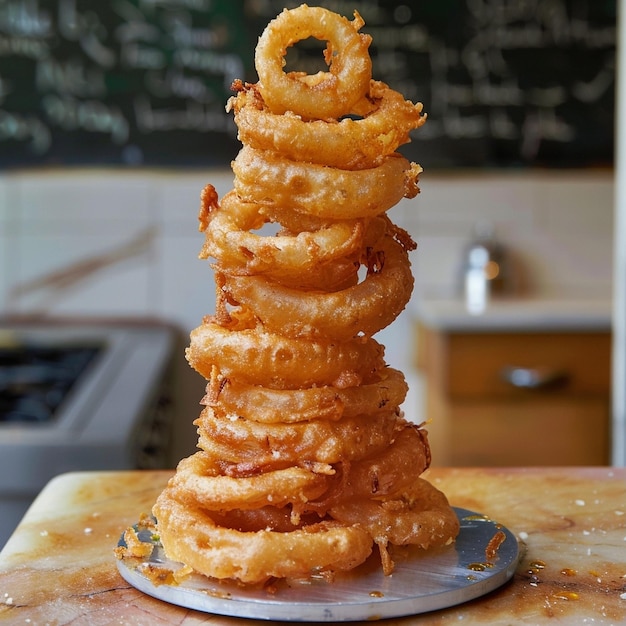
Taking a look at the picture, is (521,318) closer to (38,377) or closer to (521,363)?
(521,363)

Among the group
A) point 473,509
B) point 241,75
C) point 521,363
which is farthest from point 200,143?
point 473,509

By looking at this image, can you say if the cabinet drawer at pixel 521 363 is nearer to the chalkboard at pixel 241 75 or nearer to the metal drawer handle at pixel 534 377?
the metal drawer handle at pixel 534 377

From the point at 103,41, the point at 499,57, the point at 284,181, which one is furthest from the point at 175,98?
the point at 284,181

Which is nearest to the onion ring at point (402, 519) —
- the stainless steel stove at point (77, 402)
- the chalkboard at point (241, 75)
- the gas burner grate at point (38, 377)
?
the stainless steel stove at point (77, 402)

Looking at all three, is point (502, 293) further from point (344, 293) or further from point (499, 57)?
point (344, 293)

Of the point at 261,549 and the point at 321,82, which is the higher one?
the point at 321,82
